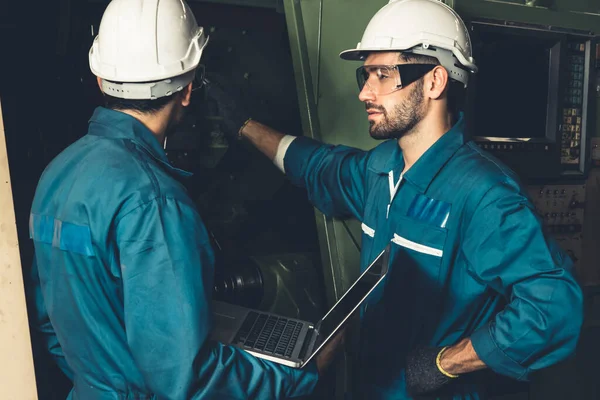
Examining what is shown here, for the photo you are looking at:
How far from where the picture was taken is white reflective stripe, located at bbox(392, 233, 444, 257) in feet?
4.65

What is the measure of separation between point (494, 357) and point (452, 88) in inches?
30.0

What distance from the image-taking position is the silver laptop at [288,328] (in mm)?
1221

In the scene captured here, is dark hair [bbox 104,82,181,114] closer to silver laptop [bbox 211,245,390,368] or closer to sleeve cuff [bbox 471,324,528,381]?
silver laptop [bbox 211,245,390,368]

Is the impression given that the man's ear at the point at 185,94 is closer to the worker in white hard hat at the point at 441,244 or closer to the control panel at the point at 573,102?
the worker in white hard hat at the point at 441,244

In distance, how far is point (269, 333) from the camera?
4.38 feet

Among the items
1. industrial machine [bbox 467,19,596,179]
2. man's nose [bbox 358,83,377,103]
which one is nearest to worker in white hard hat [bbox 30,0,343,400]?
man's nose [bbox 358,83,377,103]

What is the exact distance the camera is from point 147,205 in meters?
1.05

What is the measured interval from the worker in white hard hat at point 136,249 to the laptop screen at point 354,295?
97 mm

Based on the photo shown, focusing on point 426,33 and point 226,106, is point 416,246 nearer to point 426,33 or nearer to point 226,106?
point 426,33

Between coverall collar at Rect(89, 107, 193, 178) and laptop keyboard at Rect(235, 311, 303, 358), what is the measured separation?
449 millimetres

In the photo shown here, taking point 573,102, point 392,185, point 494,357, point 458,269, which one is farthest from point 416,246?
point 573,102

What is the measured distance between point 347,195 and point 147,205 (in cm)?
88

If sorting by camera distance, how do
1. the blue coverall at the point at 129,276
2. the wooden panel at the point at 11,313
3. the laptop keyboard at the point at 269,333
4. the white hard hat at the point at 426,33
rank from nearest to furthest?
the blue coverall at the point at 129,276
the wooden panel at the point at 11,313
the laptop keyboard at the point at 269,333
the white hard hat at the point at 426,33

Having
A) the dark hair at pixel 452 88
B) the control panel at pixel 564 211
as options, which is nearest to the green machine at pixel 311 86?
the control panel at pixel 564 211
